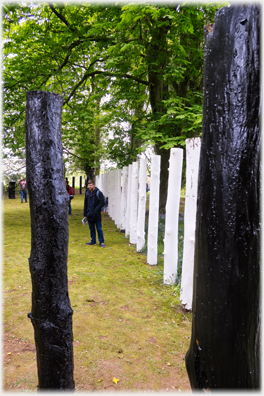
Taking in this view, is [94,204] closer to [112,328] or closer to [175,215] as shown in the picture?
[175,215]

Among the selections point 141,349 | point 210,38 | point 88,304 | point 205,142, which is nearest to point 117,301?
point 88,304

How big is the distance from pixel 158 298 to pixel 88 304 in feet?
3.80

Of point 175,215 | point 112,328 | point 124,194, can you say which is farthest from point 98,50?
point 112,328

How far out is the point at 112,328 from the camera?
12.0ft

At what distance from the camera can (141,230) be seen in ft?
23.9

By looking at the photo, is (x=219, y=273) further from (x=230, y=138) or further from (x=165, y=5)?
(x=165, y=5)

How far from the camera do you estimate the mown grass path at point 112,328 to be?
9.08ft

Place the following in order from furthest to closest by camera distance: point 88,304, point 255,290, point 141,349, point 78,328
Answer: point 88,304 → point 78,328 → point 141,349 → point 255,290

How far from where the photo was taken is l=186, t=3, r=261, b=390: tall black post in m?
1.46

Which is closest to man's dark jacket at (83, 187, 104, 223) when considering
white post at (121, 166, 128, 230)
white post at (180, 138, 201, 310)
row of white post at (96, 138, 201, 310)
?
row of white post at (96, 138, 201, 310)

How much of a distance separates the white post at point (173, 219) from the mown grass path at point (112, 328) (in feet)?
1.27

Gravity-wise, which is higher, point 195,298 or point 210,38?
point 210,38

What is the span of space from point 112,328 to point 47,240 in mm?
2034

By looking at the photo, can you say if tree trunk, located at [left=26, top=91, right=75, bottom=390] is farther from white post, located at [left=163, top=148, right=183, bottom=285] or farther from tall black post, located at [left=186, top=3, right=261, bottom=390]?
white post, located at [left=163, top=148, right=183, bottom=285]
